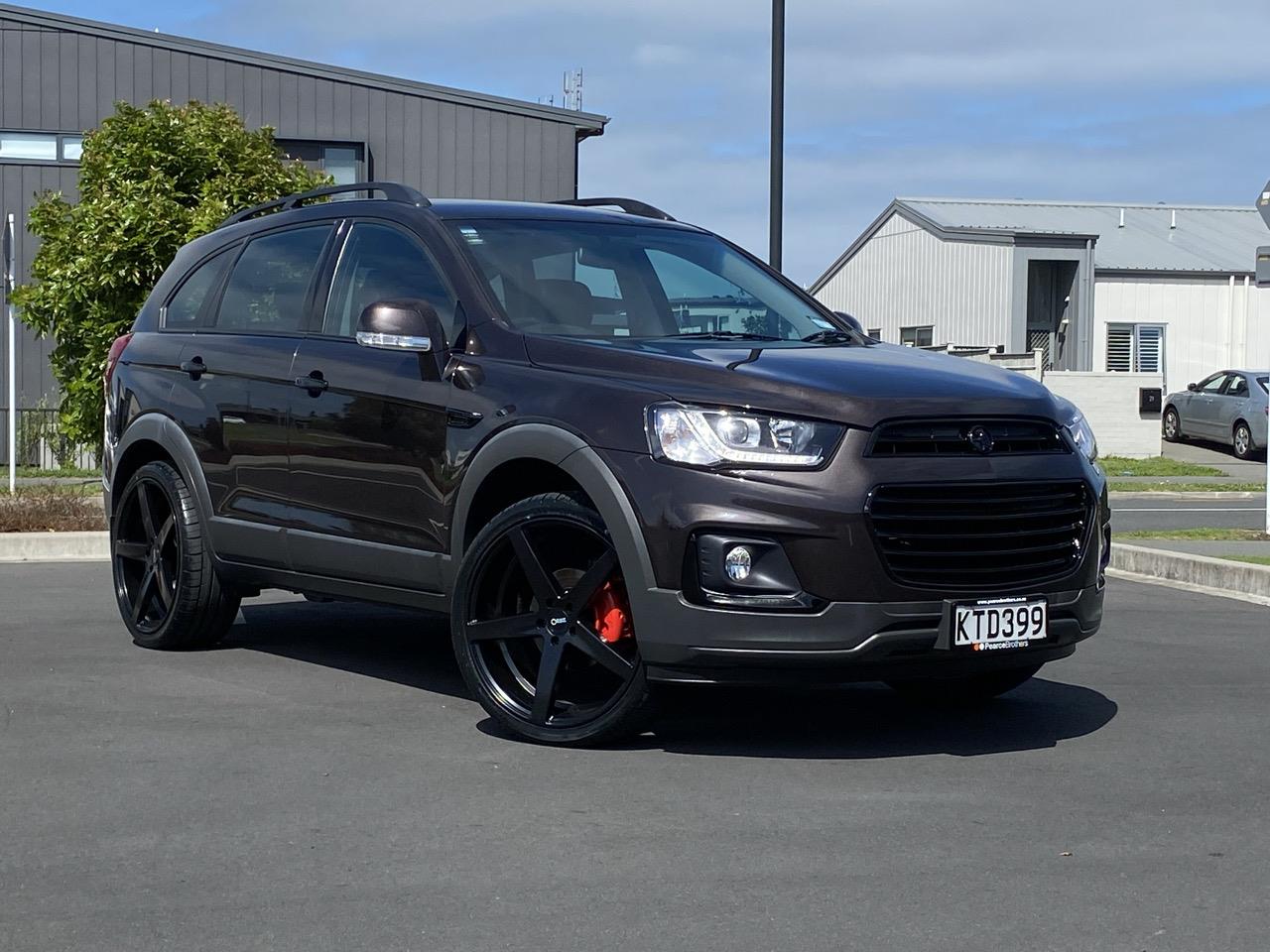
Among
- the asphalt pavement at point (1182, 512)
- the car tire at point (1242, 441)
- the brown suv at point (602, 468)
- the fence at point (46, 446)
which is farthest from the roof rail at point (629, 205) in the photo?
the car tire at point (1242, 441)

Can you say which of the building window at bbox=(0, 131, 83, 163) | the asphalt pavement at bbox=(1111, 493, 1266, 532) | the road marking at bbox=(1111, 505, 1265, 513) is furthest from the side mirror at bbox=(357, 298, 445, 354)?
the building window at bbox=(0, 131, 83, 163)

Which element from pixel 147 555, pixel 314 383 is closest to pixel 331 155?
pixel 147 555

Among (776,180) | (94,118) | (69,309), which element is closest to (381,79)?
(94,118)

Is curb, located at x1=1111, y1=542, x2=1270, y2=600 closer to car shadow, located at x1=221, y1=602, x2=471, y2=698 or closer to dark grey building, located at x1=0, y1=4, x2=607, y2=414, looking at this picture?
car shadow, located at x1=221, y1=602, x2=471, y2=698

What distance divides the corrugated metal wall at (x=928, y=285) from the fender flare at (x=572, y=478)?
115 feet

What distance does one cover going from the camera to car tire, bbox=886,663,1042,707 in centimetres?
698

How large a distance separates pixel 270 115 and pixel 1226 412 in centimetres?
1698

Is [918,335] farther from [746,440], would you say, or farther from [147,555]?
[746,440]

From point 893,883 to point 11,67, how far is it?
1049 inches

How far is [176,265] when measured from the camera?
29.0 feet

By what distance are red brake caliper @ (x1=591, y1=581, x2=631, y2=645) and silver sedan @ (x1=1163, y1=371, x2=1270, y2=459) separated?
26.2 meters

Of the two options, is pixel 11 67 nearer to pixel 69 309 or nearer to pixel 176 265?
pixel 69 309

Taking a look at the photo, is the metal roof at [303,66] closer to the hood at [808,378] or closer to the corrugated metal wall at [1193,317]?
the corrugated metal wall at [1193,317]

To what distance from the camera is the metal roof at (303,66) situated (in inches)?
1104
